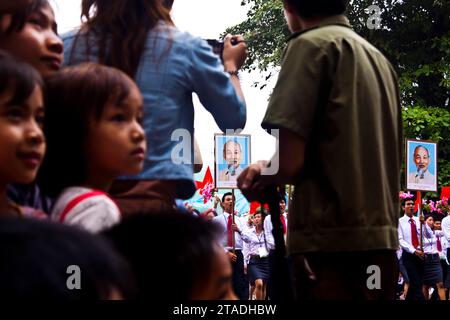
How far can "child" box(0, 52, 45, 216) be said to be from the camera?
2004 mm

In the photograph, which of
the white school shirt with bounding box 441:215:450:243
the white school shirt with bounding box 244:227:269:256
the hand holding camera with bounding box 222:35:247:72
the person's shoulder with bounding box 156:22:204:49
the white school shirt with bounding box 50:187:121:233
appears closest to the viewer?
the white school shirt with bounding box 50:187:121:233

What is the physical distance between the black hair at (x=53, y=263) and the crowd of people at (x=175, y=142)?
516mm

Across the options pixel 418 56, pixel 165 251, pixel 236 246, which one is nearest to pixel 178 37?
pixel 165 251

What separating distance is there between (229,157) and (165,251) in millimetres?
11054

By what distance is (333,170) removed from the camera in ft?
9.66

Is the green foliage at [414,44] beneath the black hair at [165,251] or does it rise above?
above

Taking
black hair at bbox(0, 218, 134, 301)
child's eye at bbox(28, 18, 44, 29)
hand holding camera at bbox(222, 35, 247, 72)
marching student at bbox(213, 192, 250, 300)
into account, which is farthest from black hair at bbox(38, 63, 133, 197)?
marching student at bbox(213, 192, 250, 300)

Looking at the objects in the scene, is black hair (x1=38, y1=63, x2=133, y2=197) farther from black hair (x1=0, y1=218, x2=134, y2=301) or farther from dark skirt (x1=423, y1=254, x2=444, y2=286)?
dark skirt (x1=423, y1=254, x2=444, y2=286)

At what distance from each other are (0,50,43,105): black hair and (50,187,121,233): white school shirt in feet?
0.89

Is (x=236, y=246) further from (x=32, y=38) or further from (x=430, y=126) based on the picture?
(x=32, y=38)

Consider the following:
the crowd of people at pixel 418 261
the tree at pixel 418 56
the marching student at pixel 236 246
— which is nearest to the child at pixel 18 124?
the marching student at pixel 236 246

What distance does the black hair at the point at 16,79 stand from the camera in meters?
2.01

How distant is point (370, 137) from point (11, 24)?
117 cm

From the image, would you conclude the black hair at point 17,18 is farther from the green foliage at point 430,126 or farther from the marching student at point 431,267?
the green foliage at point 430,126
